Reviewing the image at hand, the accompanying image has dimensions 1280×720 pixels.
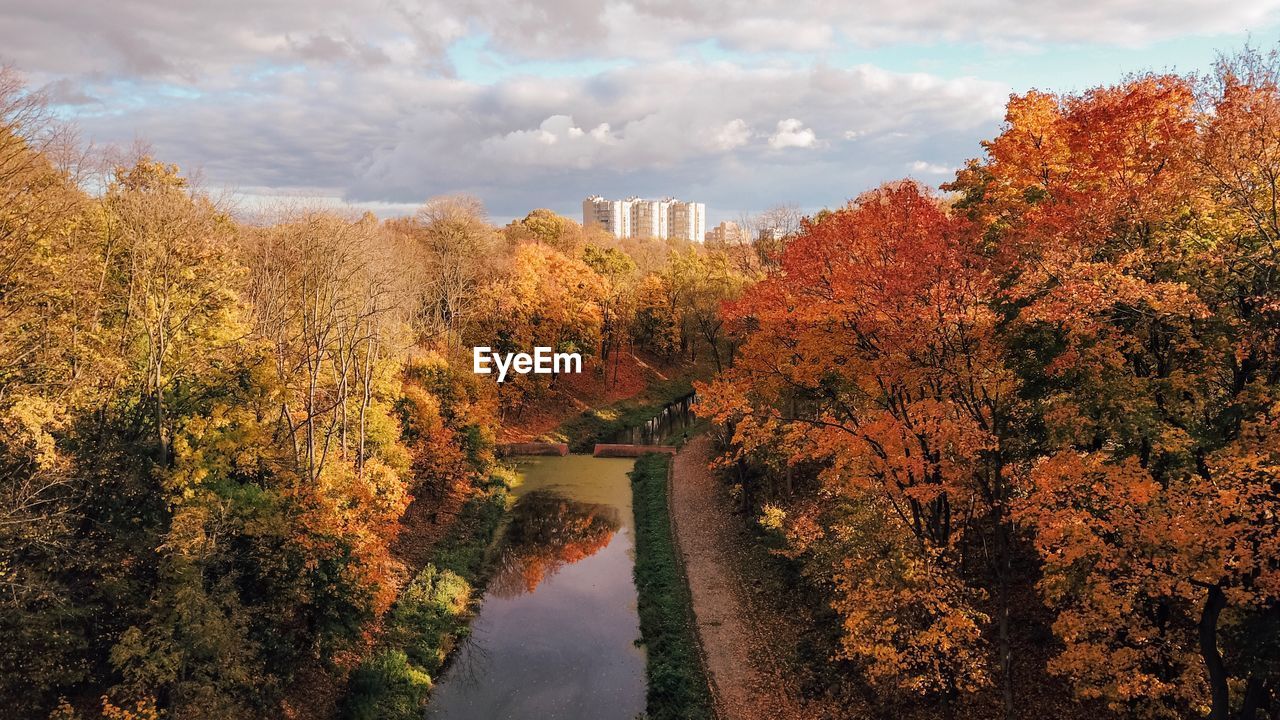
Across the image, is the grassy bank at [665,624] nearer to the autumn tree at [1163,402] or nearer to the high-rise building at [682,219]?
the autumn tree at [1163,402]

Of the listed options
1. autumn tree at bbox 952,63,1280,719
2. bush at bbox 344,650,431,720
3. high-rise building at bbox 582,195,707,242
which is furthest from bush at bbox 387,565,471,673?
high-rise building at bbox 582,195,707,242

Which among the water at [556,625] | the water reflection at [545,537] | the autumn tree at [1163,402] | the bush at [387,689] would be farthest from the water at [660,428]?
the autumn tree at [1163,402]

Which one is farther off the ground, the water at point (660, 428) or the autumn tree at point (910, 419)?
the autumn tree at point (910, 419)

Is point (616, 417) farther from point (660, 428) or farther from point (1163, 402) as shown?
point (1163, 402)

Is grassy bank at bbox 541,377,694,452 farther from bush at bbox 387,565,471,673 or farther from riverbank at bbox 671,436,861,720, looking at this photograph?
bush at bbox 387,565,471,673

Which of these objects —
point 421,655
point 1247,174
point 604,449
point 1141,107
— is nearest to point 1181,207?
point 1247,174

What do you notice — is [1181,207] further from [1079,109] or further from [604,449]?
[604,449]
